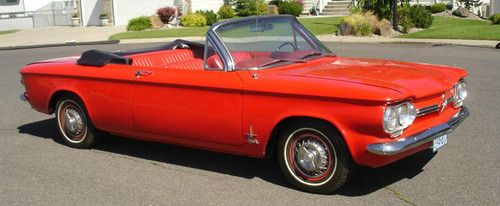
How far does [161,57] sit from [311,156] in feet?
8.35

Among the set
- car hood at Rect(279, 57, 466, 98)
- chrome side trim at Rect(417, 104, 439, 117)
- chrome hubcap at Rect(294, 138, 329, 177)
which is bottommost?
chrome hubcap at Rect(294, 138, 329, 177)

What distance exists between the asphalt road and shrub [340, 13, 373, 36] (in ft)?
48.1

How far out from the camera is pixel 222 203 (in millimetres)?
5156

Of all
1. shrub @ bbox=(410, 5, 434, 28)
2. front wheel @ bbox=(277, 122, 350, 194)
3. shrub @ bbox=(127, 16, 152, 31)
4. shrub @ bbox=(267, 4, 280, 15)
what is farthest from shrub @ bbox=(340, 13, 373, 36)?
front wheel @ bbox=(277, 122, 350, 194)

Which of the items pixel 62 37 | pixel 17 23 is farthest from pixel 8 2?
pixel 62 37

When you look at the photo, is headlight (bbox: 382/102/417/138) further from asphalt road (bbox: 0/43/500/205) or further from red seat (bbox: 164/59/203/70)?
red seat (bbox: 164/59/203/70)

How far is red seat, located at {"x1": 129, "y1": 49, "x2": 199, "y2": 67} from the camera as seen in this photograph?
690 cm

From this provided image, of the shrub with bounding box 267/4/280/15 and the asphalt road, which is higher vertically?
the shrub with bounding box 267/4/280/15

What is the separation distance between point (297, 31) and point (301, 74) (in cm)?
103

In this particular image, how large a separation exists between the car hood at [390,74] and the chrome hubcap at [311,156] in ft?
1.75

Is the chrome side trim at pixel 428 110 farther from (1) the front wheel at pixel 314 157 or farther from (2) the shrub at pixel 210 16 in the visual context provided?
(2) the shrub at pixel 210 16

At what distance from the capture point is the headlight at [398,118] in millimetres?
4785

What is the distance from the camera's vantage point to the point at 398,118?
487 centimetres

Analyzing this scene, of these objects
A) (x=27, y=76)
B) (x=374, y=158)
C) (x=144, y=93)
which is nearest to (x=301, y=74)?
(x=374, y=158)
